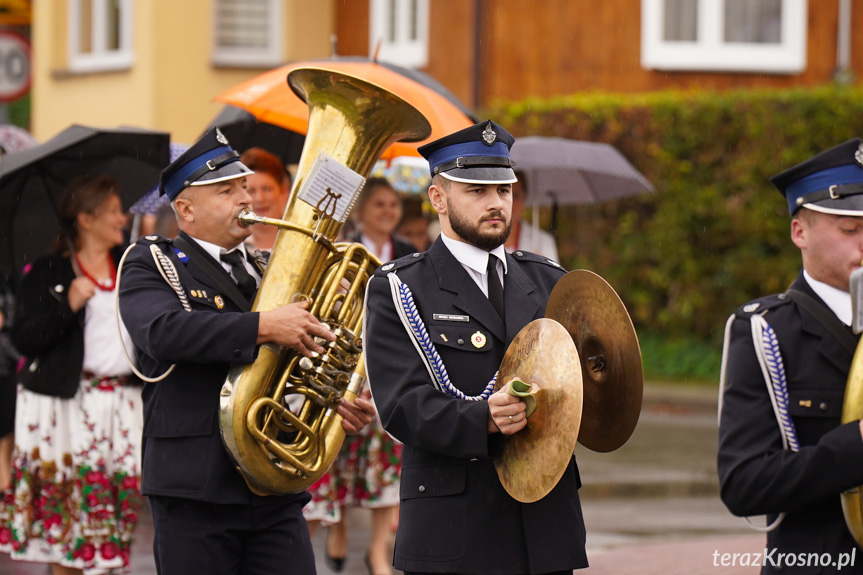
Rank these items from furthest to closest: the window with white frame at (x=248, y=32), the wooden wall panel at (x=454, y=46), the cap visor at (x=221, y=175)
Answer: the window with white frame at (x=248, y=32) < the wooden wall panel at (x=454, y=46) < the cap visor at (x=221, y=175)

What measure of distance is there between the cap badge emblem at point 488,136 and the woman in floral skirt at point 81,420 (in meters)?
2.86

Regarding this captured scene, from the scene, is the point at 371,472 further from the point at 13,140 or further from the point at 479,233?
the point at 13,140

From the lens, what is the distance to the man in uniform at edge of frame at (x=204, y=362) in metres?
4.27

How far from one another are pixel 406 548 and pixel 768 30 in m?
14.9

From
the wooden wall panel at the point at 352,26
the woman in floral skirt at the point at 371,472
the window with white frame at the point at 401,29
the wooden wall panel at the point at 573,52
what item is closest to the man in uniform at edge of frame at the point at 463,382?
the woman in floral skirt at the point at 371,472

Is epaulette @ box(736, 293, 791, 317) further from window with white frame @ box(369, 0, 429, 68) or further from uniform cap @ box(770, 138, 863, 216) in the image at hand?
window with white frame @ box(369, 0, 429, 68)

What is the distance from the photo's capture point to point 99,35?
18.9m

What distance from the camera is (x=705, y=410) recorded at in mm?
14258

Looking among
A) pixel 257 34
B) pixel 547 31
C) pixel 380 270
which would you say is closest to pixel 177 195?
pixel 380 270

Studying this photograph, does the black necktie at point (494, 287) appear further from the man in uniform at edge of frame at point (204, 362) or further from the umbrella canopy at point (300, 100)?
the umbrella canopy at point (300, 100)

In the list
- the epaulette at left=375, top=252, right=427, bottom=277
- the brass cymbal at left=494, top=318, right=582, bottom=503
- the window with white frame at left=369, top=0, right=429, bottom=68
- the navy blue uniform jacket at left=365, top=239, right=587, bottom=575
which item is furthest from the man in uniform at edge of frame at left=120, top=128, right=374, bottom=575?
the window with white frame at left=369, top=0, right=429, bottom=68

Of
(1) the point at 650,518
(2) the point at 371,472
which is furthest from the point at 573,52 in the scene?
(2) the point at 371,472

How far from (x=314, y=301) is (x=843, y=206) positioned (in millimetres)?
1785

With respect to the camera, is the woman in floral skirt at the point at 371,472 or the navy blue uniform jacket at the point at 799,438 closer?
the navy blue uniform jacket at the point at 799,438
